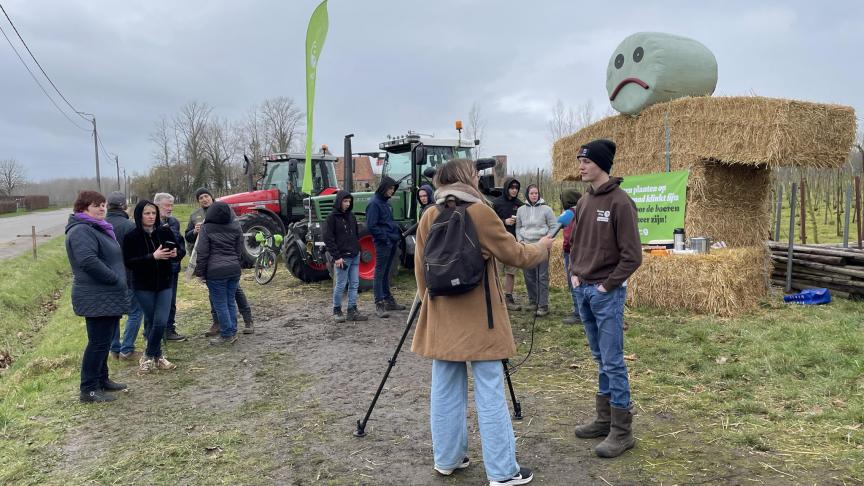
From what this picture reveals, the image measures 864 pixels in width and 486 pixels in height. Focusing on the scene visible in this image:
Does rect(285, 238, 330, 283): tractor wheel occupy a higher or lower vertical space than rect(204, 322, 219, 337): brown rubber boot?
higher

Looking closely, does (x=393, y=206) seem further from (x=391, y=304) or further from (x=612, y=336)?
(x=612, y=336)

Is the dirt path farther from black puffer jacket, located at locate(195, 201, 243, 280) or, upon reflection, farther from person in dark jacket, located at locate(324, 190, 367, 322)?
person in dark jacket, located at locate(324, 190, 367, 322)

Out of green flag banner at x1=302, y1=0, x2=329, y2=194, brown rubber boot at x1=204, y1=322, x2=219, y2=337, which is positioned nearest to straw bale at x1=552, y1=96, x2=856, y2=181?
green flag banner at x1=302, y1=0, x2=329, y2=194

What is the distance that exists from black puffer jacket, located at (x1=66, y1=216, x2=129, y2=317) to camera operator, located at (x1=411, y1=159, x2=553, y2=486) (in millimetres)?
2959

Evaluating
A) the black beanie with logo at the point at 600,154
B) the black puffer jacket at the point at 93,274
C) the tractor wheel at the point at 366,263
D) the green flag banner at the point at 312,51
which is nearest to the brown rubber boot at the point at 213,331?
the black puffer jacket at the point at 93,274

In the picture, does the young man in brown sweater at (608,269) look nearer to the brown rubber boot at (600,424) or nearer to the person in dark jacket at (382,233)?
the brown rubber boot at (600,424)

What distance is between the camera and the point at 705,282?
7.23 meters

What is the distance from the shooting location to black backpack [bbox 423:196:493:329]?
297 cm

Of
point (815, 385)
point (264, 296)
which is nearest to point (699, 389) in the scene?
point (815, 385)

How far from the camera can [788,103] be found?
690 cm

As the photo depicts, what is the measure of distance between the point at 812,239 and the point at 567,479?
1430cm

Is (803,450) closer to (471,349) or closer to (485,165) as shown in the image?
(471,349)

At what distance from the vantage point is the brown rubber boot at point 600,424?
3750 millimetres

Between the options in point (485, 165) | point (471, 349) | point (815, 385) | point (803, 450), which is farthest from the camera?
point (485, 165)
